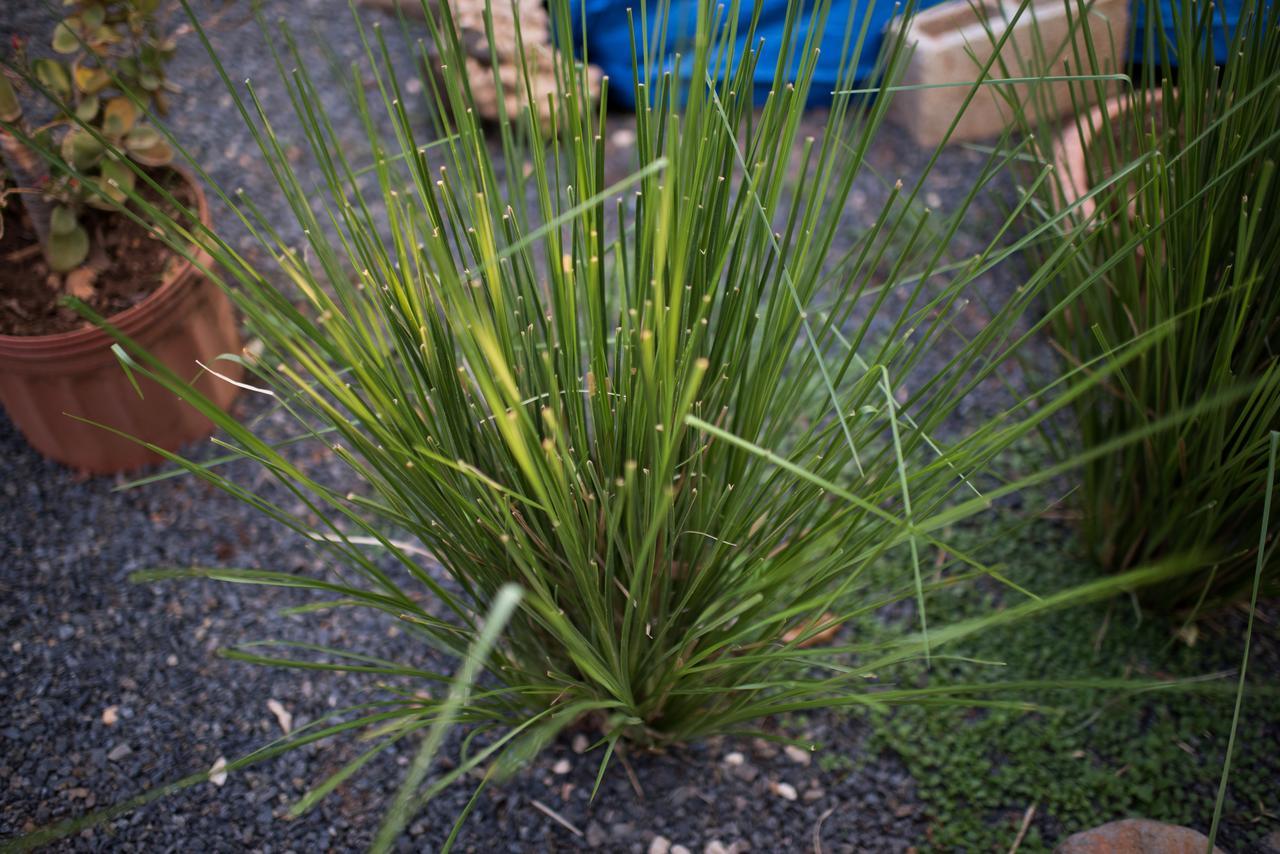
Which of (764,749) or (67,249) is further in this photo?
(67,249)

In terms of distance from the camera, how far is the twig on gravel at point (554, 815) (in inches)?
48.8

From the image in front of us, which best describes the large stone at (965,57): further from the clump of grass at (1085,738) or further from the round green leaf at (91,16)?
the round green leaf at (91,16)

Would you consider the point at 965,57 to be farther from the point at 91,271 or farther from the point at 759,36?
the point at 91,271

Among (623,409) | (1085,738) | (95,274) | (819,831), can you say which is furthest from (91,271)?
(1085,738)

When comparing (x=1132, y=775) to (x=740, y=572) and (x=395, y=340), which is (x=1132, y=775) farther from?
(x=395, y=340)

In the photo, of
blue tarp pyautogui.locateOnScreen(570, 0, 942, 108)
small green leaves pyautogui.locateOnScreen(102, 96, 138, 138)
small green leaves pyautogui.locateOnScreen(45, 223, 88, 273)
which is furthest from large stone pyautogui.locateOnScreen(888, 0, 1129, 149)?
small green leaves pyautogui.locateOnScreen(45, 223, 88, 273)

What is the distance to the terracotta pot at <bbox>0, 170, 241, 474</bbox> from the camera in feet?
4.71

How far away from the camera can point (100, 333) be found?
143 cm

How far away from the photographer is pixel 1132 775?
4.25ft

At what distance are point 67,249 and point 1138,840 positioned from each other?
1.69 metres

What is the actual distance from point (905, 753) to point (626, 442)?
0.68m

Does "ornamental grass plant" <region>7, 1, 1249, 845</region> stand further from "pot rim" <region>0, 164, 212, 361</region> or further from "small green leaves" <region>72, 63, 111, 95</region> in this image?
"small green leaves" <region>72, 63, 111, 95</region>

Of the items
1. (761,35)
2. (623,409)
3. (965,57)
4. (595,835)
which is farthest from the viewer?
(761,35)

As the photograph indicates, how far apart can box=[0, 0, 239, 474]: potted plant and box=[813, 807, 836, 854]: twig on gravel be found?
3.50ft
